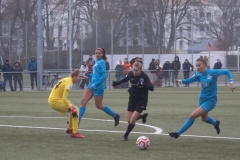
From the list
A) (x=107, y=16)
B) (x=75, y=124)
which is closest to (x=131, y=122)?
(x=75, y=124)

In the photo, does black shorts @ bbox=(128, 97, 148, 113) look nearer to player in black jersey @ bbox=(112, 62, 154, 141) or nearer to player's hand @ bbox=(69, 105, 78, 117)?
player in black jersey @ bbox=(112, 62, 154, 141)

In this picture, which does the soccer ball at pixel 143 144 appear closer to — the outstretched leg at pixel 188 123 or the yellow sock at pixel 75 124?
the outstretched leg at pixel 188 123

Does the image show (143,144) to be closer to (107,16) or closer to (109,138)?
(109,138)

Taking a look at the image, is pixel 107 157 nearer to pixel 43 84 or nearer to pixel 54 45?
pixel 43 84

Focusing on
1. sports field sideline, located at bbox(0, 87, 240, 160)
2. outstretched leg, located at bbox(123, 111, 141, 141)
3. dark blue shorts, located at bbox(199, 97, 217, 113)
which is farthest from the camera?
outstretched leg, located at bbox(123, 111, 141, 141)

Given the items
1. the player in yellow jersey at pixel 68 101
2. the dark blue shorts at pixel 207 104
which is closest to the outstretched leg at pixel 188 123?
the dark blue shorts at pixel 207 104

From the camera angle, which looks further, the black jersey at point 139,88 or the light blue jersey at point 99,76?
the light blue jersey at point 99,76

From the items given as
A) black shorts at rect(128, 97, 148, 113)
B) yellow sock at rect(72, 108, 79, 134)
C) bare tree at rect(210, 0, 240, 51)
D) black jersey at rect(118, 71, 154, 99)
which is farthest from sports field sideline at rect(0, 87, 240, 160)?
bare tree at rect(210, 0, 240, 51)

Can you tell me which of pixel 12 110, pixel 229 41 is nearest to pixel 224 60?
pixel 229 41

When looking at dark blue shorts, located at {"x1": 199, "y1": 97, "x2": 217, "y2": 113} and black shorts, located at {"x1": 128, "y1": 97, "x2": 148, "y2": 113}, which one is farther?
black shorts, located at {"x1": 128, "y1": 97, "x2": 148, "y2": 113}

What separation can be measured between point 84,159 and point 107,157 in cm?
40

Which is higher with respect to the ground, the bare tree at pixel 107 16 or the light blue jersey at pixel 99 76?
the bare tree at pixel 107 16

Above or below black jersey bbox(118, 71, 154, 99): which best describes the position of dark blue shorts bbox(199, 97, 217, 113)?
below

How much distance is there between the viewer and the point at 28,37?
3931 cm
